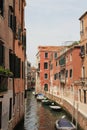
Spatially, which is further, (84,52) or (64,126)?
(84,52)

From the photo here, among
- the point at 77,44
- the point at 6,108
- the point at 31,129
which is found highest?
the point at 77,44

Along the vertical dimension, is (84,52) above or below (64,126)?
above

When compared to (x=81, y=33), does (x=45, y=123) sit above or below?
below

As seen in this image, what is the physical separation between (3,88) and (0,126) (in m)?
2.09

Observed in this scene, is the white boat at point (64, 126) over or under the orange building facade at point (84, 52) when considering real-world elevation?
A: under

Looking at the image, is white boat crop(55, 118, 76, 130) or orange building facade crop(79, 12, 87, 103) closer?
white boat crop(55, 118, 76, 130)

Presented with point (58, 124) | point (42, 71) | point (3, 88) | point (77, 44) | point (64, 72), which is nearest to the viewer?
point (3, 88)

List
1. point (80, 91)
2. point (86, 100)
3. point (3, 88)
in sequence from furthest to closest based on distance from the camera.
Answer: point (80, 91)
point (86, 100)
point (3, 88)

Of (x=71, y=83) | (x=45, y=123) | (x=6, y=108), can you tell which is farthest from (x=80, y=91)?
(x=6, y=108)

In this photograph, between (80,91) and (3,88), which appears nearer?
(3,88)

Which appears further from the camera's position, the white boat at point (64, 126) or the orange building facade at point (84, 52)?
the orange building facade at point (84, 52)

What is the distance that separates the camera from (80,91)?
4659cm

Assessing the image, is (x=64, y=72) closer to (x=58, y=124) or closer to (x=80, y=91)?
(x=80, y=91)

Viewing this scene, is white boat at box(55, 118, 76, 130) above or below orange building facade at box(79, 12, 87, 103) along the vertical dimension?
below
